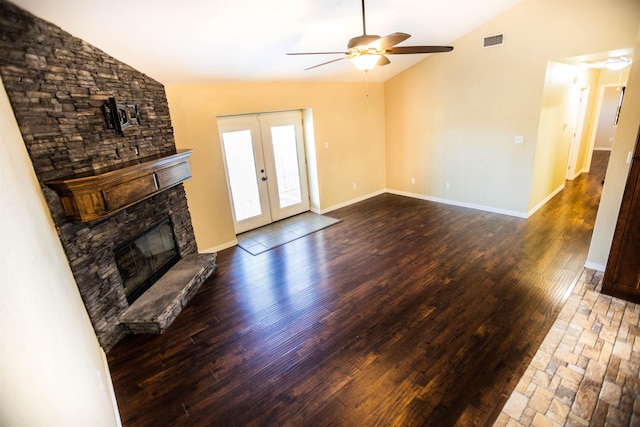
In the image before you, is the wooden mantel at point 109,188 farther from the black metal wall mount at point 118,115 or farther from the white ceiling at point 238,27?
the white ceiling at point 238,27

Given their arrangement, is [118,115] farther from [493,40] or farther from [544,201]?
[544,201]

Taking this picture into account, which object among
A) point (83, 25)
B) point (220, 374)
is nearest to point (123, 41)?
point (83, 25)

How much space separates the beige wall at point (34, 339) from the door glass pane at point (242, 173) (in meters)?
3.33

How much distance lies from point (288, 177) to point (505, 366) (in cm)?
454

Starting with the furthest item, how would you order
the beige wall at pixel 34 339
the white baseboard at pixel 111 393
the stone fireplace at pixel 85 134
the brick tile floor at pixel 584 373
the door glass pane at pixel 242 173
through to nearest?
1. the door glass pane at pixel 242 173
2. the stone fireplace at pixel 85 134
3. the white baseboard at pixel 111 393
4. the brick tile floor at pixel 584 373
5. the beige wall at pixel 34 339

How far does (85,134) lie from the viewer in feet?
8.85

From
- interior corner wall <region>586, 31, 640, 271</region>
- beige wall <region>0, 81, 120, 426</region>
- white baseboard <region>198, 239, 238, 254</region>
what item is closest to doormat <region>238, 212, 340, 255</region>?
white baseboard <region>198, 239, 238, 254</region>

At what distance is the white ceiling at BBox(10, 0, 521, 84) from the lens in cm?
246

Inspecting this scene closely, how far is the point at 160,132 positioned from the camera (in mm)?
3863

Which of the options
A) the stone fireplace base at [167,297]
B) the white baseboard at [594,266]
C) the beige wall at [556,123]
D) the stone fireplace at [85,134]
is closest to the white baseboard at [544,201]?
the beige wall at [556,123]

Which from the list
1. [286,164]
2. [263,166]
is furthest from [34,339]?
[286,164]

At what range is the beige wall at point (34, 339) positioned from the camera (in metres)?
0.82

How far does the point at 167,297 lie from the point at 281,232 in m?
2.39

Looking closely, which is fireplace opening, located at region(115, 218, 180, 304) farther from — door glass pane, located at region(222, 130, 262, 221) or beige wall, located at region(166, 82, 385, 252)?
door glass pane, located at region(222, 130, 262, 221)
